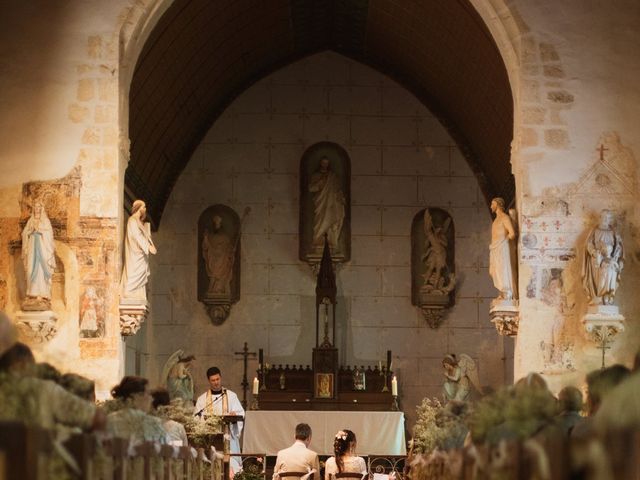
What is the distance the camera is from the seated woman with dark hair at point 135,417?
28.3 feet

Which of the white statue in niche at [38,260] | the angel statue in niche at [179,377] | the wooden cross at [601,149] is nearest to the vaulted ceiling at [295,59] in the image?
the angel statue in niche at [179,377]

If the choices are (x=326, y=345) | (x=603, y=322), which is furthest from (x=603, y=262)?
(x=326, y=345)

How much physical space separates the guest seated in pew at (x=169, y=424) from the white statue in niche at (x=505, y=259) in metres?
4.82

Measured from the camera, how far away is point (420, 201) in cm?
2191

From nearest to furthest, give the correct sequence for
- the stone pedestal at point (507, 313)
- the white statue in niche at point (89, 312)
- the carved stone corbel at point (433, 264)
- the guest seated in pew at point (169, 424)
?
the guest seated in pew at point (169, 424)
the white statue in niche at point (89, 312)
the stone pedestal at point (507, 313)
the carved stone corbel at point (433, 264)

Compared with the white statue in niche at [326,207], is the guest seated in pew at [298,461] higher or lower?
lower

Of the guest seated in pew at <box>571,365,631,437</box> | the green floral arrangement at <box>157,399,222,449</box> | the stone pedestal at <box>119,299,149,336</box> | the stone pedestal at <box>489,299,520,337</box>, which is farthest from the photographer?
the stone pedestal at <box>489,299,520,337</box>

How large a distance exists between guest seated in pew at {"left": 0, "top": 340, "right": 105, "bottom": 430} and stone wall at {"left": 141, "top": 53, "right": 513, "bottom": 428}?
46.6ft

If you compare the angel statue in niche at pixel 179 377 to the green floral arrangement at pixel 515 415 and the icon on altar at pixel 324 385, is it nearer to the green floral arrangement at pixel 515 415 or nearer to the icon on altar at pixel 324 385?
the icon on altar at pixel 324 385

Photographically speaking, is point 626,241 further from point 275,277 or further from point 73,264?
point 275,277

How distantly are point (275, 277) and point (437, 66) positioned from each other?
441 cm

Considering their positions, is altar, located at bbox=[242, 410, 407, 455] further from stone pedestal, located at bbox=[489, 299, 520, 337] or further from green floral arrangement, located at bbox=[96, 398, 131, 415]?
green floral arrangement, located at bbox=[96, 398, 131, 415]

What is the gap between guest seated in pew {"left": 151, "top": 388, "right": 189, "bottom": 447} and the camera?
34.9 ft

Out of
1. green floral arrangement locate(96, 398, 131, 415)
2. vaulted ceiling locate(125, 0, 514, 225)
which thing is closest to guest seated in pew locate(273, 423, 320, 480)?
green floral arrangement locate(96, 398, 131, 415)
